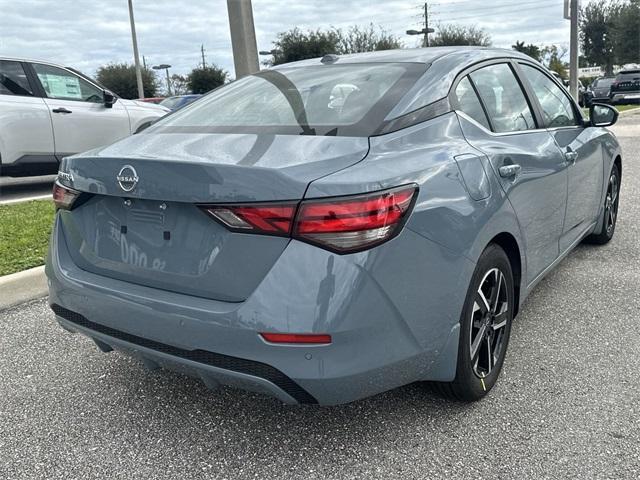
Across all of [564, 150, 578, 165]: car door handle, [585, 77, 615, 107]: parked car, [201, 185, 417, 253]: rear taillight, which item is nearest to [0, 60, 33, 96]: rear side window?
[564, 150, 578, 165]: car door handle

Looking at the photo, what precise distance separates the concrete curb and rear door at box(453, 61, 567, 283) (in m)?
2.95

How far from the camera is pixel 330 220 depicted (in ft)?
6.41

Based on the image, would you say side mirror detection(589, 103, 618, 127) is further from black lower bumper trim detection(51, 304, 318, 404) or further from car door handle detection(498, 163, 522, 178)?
black lower bumper trim detection(51, 304, 318, 404)

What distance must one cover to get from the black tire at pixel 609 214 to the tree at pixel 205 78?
43.5 metres

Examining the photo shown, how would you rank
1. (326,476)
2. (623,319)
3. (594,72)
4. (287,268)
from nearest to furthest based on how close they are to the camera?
(287,268) < (326,476) < (623,319) < (594,72)

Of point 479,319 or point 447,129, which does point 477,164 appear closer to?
point 447,129

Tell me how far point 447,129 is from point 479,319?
0.81 metres

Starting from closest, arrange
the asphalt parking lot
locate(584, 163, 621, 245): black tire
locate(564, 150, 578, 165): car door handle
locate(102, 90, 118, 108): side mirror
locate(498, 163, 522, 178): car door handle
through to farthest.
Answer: the asphalt parking lot < locate(498, 163, 522, 178): car door handle < locate(564, 150, 578, 165): car door handle < locate(584, 163, 621, 245): black tire < locate(102, 90, 118, 108): side mirror

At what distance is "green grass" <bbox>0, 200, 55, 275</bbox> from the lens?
4.52 meters

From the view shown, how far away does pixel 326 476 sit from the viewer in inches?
88.2

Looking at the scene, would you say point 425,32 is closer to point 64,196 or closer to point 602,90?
point 602,90

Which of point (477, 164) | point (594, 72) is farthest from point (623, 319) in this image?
point (594, 72)

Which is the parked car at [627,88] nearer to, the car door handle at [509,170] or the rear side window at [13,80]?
the rear side window at [13,80]

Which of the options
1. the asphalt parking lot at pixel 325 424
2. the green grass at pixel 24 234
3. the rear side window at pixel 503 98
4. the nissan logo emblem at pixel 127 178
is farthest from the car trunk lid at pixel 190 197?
the green grass at pixel 24 234
